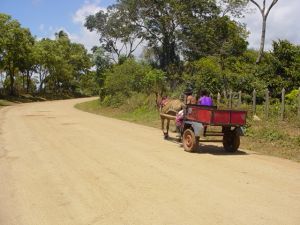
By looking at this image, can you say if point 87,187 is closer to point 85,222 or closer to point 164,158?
point 85,222

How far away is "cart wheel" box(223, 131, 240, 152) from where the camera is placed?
13.0 metres

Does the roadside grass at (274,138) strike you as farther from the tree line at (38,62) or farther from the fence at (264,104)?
the tree line at (38,62)

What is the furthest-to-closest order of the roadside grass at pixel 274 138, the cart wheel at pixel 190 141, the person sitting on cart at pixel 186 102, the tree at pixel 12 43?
1. the tree at pixel 12 43
2. the person sitting on cart at pixel 186 102
3. the roadside grass at pixel 274 138
4. the cart wheel at pixel 190 141

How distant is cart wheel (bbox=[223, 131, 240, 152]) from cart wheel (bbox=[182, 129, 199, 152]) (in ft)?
3.94

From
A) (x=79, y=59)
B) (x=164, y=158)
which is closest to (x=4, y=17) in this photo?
(x=79, y=59)

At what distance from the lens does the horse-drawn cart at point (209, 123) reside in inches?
477

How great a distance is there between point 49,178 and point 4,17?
1770 inches

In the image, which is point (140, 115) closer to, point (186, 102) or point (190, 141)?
point (186, 102)

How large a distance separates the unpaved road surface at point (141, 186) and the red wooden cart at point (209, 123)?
36 cm

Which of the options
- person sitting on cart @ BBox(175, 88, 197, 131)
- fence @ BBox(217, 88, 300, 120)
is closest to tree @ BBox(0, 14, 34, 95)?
fence @ BBox(217, 88, 300, 120)

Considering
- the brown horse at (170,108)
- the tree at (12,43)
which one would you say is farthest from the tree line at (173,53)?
the brown horse at (170,108)

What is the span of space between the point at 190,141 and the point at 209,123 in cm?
97

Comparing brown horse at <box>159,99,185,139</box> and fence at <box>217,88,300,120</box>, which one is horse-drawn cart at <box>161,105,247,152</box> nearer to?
brown horse at <box>159,99,185,139</box>

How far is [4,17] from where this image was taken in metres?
49.9
